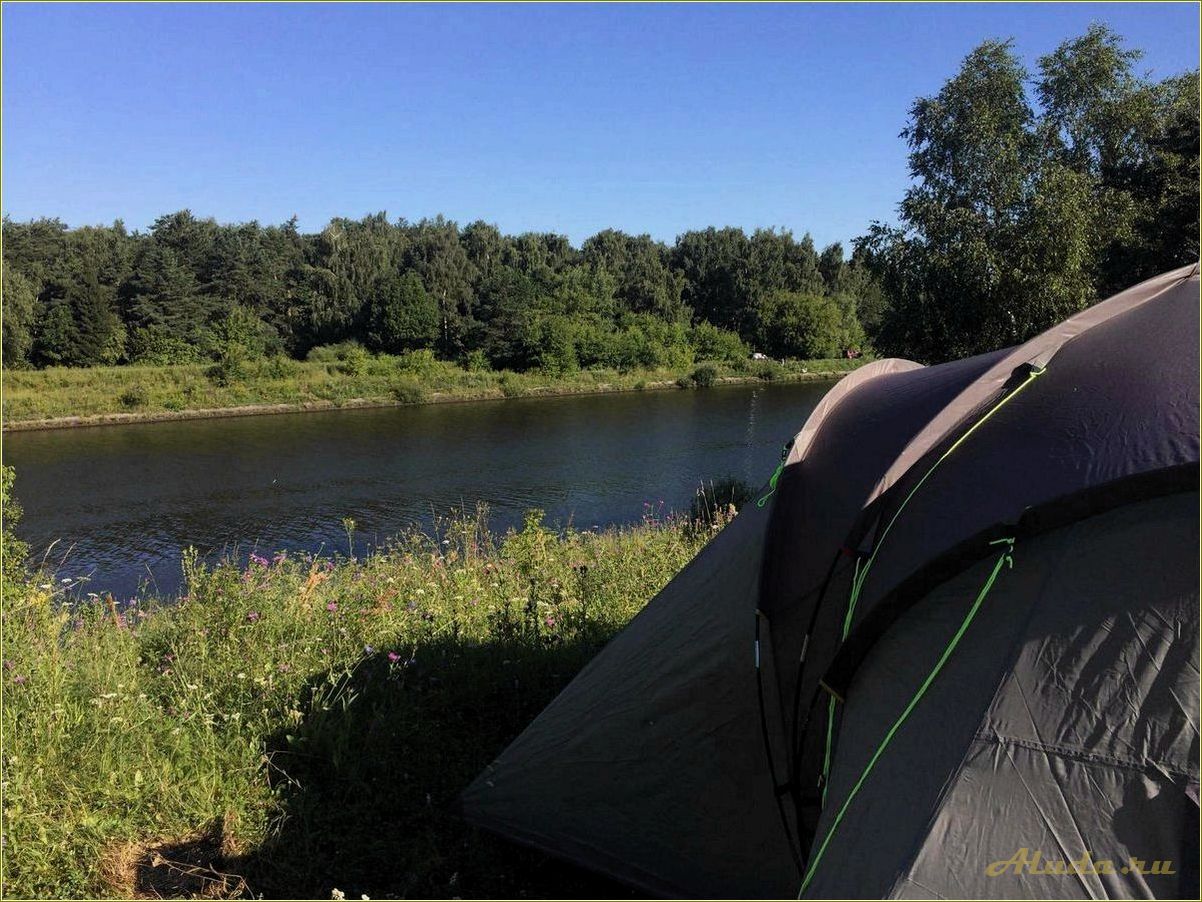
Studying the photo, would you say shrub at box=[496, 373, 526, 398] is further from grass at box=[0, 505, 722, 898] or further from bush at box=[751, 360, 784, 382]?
grass at box=[0, 505, 722, 898]

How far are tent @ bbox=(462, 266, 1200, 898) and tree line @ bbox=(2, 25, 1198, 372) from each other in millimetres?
14023

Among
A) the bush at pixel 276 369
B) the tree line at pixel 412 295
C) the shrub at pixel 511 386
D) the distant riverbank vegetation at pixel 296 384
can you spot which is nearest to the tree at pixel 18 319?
the tree line at pixel 412 295

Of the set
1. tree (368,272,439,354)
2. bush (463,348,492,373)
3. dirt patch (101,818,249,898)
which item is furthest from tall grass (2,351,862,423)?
dirt patch (101,818,249,898)

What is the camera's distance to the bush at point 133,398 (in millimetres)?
42406

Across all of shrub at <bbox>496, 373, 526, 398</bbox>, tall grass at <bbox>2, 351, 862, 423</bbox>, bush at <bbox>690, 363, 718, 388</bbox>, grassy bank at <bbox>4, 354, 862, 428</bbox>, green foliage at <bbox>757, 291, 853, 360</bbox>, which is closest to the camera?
grassy bank at <bbox>4, 354, 862, 428</bbox>

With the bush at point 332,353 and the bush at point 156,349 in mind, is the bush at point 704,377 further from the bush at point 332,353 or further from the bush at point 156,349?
the bush at point 156,349

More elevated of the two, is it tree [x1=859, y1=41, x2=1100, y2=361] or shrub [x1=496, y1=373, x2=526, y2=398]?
tree [x1=859, y1=41, x2=1100, y2=361]

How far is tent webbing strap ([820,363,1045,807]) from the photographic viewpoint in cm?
270

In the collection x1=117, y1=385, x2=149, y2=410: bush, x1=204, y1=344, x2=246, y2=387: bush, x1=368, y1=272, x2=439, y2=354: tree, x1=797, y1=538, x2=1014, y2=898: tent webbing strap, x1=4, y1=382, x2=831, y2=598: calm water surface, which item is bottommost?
x1=4, y1=382, x2=831, y2=598: calm water surface

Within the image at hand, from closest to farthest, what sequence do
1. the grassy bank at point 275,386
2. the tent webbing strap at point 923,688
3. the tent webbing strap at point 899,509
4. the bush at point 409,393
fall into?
the tent webbing strap at point 923,688, the tent webbing strap at point 899,509, the grassy bank at point 275,386, the bush at point 409,393

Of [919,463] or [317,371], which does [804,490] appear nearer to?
[919,463]

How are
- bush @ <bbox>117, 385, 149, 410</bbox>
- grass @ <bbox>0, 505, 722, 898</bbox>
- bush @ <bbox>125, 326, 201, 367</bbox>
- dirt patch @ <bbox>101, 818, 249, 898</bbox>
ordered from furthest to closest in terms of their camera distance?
bush @ <bbox>125, 326, 201, 367</bbox>, bush @ <bbox>117, 385, 149, 410</bbox>, grass @ <bbox>0, 505, 722, 898</bbox>, dirt patch @ <bbox>101, 818, 249, 898</bbox>

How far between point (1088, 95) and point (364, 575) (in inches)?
735

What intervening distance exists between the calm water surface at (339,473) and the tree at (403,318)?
652 inches
